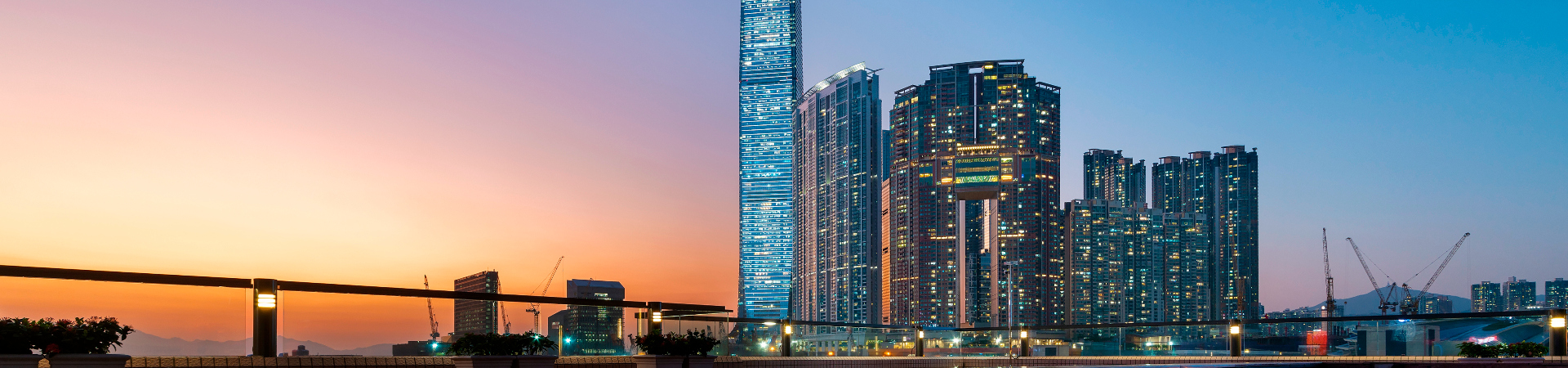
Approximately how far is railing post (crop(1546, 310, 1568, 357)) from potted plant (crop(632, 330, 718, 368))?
44.7 feet

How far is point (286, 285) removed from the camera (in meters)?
10.0

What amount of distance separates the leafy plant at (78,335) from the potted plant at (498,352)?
2.87 metres

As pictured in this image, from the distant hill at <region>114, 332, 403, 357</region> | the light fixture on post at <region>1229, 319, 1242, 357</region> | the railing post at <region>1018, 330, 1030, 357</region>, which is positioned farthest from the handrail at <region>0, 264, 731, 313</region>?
the light fixture on post at <region>1229, 319, 1242, 357</region>

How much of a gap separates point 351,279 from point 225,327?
2764 centimetres

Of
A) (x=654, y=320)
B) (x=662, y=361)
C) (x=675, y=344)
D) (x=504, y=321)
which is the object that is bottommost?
(x=662, y=361)

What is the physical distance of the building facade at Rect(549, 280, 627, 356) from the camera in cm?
1202

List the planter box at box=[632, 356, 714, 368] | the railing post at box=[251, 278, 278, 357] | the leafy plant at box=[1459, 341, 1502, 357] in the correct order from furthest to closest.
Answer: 1. the leafy plant at box=[1459, 341, 1502, 357]
2. the planter box at box=[632, 356, 714, 368]
3. the railing post at box=[251, 278, 278, 357]

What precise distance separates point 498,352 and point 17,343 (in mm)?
3996

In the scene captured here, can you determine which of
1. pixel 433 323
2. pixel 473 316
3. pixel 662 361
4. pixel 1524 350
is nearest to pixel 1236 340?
pixel 1524 350

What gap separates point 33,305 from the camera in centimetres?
819

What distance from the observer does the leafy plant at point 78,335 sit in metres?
7.64

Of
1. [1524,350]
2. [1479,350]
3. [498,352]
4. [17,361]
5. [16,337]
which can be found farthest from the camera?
[1524,350]

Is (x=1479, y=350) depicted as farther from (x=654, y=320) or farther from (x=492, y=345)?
(x=492, y=345)

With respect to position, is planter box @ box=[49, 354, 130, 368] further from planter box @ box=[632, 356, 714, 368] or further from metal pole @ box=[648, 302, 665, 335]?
metal pole @ box=[648, 302, 665, 335]
